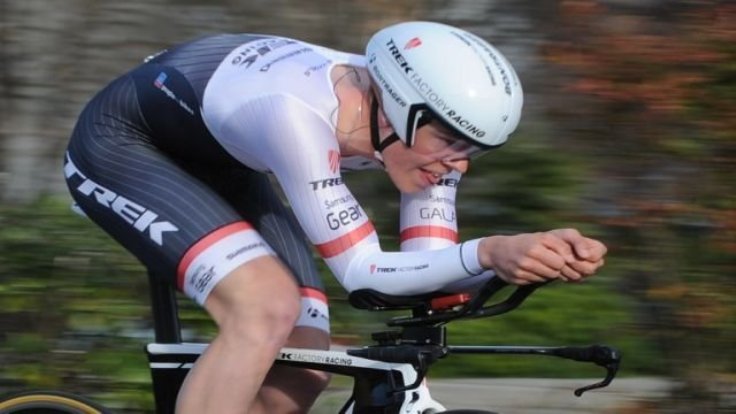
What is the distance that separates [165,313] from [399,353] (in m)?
0.75

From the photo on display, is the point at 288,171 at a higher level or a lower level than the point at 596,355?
higher

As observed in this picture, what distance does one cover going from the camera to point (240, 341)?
12.7ft

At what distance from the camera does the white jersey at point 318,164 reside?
376cm

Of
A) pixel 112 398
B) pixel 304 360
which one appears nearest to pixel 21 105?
pixel 112 398

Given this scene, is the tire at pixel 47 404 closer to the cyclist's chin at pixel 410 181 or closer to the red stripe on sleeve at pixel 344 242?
the red stripe on sleeve at pixel 344 242

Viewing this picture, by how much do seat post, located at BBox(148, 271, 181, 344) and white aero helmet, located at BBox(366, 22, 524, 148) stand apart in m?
0.81

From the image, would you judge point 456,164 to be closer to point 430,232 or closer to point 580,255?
point 430,232

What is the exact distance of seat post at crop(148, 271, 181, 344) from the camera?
4246mm

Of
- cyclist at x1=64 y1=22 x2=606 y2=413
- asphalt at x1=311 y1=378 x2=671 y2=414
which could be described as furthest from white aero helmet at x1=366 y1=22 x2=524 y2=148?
asphalt at x1=311 y1=378 x2=671 y2=414

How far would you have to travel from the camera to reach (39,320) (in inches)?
229

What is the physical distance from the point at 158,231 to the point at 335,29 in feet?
8.76

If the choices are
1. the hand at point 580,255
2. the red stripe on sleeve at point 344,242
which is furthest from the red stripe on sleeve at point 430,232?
the hand at point 580,255

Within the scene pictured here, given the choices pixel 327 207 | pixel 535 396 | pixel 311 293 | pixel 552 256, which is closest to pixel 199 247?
pixel 327 207

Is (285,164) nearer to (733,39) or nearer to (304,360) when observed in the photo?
(304,360)
